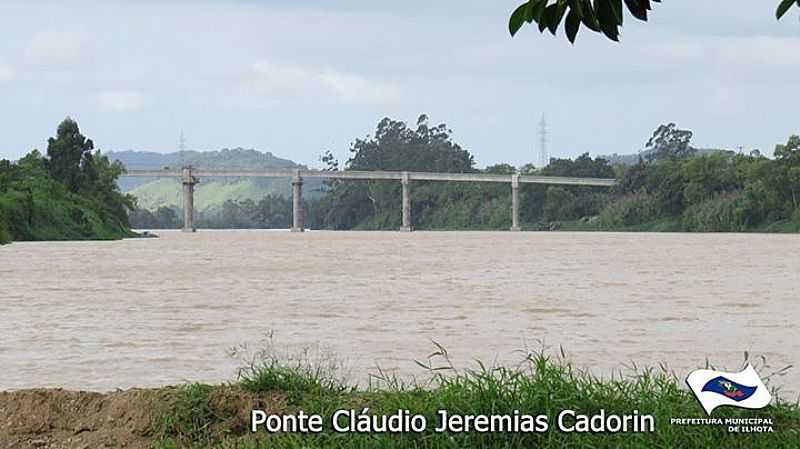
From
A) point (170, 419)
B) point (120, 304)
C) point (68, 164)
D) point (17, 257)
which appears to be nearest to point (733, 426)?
point (170, 419)

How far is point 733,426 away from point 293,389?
1698 mm

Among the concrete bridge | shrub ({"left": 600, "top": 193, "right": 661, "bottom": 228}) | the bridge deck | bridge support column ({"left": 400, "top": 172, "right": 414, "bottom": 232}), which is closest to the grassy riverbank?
shrub ({"left": 600, "top": 193, "right": 661, "bottom": 228})

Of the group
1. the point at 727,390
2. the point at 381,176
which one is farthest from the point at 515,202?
the point at 727,390

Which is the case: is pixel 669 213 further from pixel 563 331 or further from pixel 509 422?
pixel 509 422

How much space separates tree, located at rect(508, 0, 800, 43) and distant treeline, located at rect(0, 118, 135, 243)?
47.1 m

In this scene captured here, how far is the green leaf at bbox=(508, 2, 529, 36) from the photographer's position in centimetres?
337

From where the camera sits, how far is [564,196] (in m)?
99.9

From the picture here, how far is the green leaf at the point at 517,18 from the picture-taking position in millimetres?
3369

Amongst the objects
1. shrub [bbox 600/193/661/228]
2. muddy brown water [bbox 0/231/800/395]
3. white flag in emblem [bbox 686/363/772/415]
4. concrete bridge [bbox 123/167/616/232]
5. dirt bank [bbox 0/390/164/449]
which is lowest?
muddy brown water [bbox 0/231/800/395]

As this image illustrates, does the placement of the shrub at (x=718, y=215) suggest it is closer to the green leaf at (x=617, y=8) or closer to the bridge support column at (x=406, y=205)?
the bridge support column at (x=406, y=205)

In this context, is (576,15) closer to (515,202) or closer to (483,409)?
(483,409)

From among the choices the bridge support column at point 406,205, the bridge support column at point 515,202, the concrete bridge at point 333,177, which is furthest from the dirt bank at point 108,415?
the bridge support column at point 406,205

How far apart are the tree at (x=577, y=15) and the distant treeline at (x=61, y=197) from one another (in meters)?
47.1

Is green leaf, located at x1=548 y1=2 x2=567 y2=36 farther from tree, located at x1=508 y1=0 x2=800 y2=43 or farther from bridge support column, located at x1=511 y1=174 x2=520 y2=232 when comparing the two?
bridge support column, located at x1=511 y1=174 x2=520 y2=232
